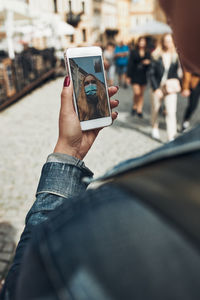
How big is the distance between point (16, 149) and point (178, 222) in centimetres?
534

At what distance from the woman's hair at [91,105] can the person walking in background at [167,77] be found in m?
3.51

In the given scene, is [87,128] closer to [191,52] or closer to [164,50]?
[191,52]

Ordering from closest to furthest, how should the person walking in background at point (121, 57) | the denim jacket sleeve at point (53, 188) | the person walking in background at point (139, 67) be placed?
the denim jacket sleeve at point (53, 188)
the person walking in background at point (139, 67)
the person walking in background at point (121, 57)

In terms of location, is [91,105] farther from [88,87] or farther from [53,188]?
[53,188]

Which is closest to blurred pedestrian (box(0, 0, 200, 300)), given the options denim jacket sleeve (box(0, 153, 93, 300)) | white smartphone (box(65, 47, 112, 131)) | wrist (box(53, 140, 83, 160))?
denim jacket sleeve (box(0, 153, 93, 300))

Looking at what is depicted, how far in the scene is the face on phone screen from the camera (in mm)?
1572

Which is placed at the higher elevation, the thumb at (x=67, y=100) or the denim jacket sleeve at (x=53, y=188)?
the thumb at (x=67, y=100)

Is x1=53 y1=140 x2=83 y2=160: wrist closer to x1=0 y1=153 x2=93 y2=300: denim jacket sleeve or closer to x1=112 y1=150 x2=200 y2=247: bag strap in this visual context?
x1=0 y1=153 x2=93 y2=300: denim jacket sleeve

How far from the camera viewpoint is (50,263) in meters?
0.45

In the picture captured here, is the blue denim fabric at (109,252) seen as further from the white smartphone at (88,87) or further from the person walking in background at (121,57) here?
the person walking in background at (121,57)

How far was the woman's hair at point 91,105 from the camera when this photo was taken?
5.15 ft

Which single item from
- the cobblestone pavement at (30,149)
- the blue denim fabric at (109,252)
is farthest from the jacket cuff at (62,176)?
the cobblestone pavement at (30,149)

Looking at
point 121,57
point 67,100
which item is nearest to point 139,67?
point 121,57

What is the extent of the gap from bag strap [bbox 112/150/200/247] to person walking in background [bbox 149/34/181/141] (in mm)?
4649
